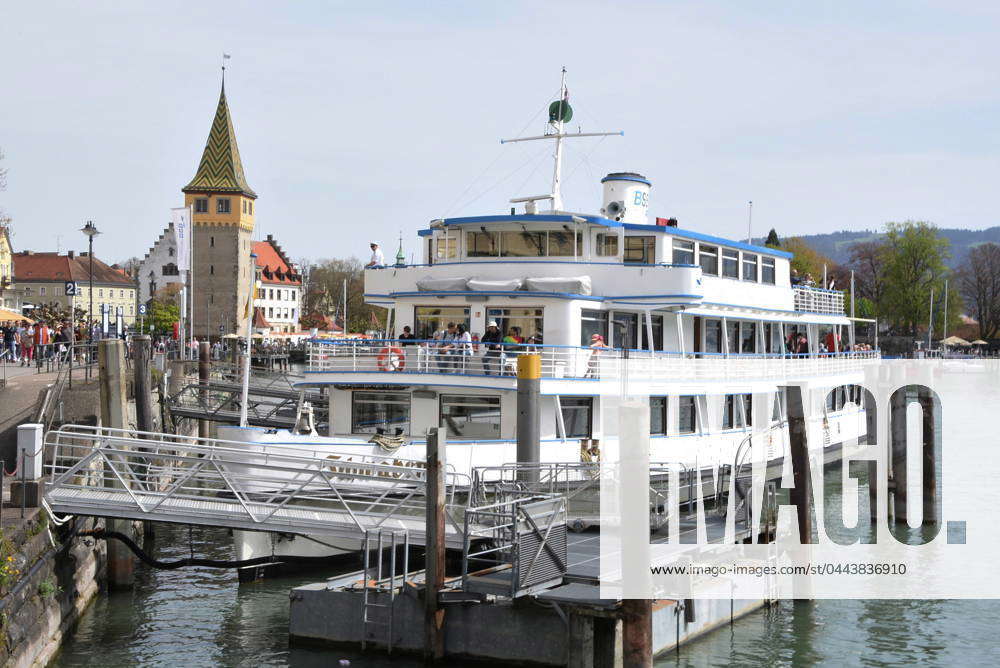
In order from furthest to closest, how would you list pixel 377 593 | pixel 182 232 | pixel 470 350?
pixel 182 232 < pixel 470 350 < pixel 377 593

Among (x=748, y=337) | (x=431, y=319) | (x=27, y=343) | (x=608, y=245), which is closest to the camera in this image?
(x=431, y=319)

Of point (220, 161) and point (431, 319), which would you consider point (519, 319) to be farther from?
point (220, 161)

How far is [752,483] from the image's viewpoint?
827 inches

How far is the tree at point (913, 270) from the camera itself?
103 m

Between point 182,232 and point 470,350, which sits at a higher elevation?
point 182,232

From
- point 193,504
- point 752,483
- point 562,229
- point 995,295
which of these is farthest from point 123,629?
point 995,295

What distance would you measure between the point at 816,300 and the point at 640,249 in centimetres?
1111

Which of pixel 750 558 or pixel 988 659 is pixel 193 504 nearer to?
pixel 750 558

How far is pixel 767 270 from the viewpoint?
111 feet

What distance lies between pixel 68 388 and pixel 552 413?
40.0 feet

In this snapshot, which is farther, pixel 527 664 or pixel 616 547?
pixel 616 547

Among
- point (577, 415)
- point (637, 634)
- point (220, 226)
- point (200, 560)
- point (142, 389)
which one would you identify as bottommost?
point (637, 634)

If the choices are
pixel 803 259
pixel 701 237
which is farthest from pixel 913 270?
pixel 701 237

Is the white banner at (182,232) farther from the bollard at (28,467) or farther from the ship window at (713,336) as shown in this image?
the bollard at (28,467)
